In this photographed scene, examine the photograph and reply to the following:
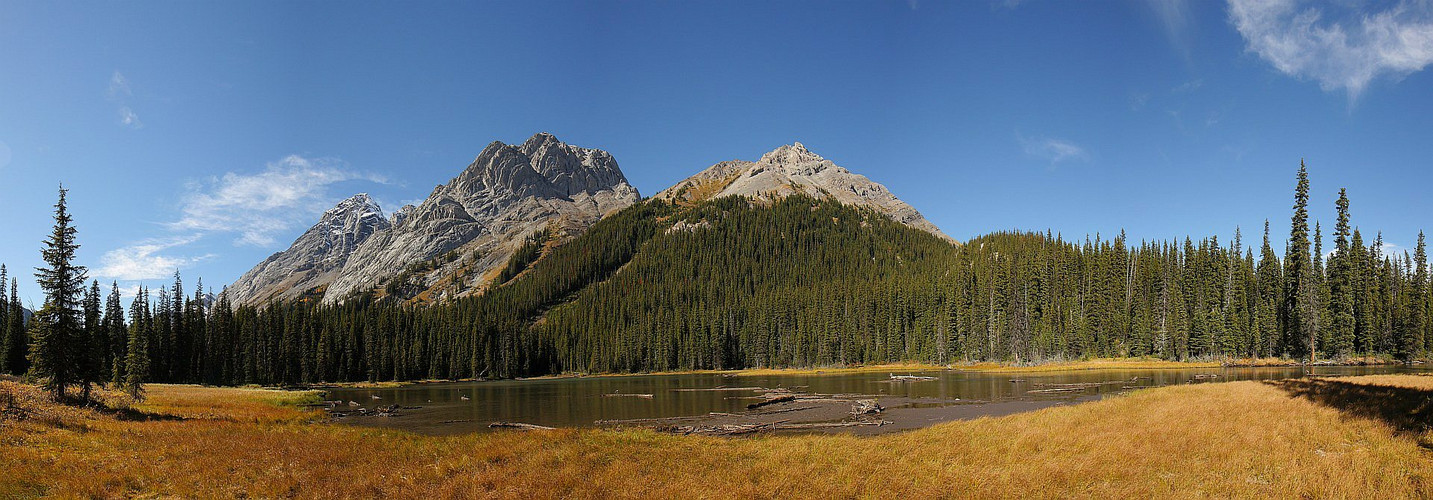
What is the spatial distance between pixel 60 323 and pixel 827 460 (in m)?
46.0

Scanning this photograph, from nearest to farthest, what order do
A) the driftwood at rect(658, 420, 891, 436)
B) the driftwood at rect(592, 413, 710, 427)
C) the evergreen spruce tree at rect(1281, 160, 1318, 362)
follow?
the driftwood at rect(658, 420, 891, 436), the driftwood at rect(592, 413, 710, 427), the evergreen spruce tree at rect(1281, 160, 1318, 362)

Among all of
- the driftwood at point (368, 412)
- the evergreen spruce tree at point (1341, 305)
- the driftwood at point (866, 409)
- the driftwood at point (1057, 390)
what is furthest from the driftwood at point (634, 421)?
the evergreen spruce tree at point (1341, 305)

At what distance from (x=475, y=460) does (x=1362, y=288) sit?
136779 millimetres

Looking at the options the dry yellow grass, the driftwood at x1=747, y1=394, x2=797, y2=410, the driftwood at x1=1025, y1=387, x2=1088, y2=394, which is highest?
the dry yellow grass

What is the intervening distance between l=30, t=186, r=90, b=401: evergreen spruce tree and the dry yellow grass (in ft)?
37.5

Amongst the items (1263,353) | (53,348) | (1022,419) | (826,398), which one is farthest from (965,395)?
(1263,353)

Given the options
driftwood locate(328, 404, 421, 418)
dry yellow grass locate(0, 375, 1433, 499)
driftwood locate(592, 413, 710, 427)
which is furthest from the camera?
driftwood locate(328, 404, 421, 418)

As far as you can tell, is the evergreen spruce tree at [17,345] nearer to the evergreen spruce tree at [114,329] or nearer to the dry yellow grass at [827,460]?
the evergreen spruce tree at [114,329]

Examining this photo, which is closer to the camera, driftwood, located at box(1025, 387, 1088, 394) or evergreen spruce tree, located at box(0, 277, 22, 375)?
driftwood, located at box(1025, 387, 1088, 394)

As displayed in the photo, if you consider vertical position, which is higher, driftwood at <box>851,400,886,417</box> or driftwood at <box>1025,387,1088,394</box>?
driftwood at <box>851,400,886,417</box>

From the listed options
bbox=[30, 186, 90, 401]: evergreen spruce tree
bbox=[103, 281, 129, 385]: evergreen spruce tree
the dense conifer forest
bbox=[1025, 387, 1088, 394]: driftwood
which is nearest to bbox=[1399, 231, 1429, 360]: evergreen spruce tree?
the dense conifer forest

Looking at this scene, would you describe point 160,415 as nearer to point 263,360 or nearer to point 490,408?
point 490,408

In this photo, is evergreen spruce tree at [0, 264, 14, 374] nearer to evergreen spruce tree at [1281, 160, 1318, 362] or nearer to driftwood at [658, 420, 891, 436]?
driftwood at [658, 420, 891, 436]

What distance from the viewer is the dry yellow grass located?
50.2 feet
